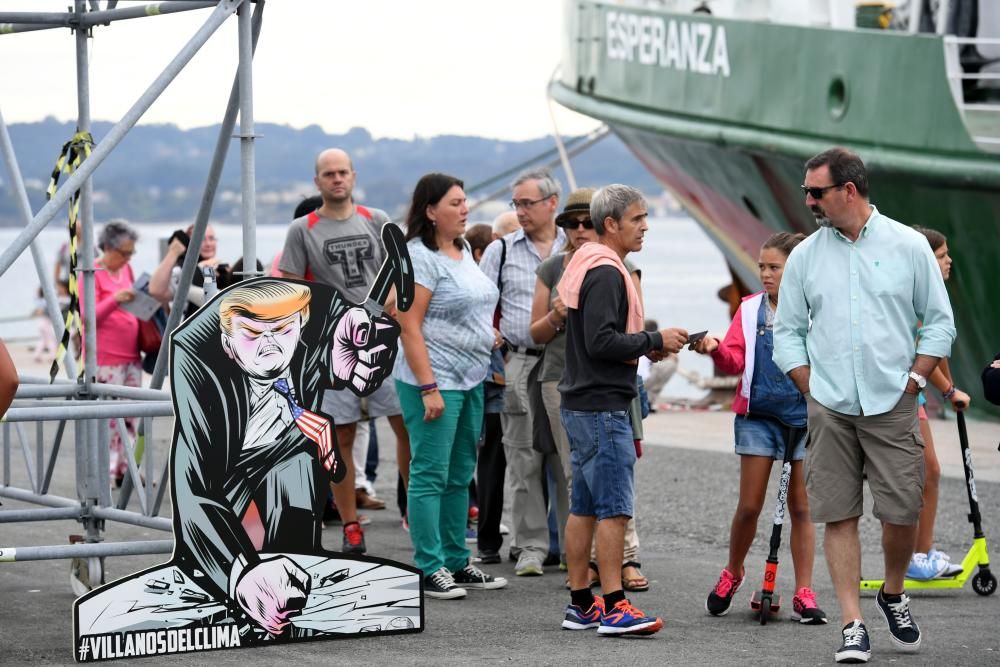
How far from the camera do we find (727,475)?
11508 mm

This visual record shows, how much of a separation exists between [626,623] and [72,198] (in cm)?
305

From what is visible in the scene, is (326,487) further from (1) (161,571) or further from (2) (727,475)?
(2) (727,475)

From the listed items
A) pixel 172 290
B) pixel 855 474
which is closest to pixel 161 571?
pixel 855 474

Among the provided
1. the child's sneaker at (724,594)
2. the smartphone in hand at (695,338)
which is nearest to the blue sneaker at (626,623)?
the child's sneaker at (724,594)

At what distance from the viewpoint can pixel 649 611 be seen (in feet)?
22.7

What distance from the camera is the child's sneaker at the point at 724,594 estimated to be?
6.73 metres

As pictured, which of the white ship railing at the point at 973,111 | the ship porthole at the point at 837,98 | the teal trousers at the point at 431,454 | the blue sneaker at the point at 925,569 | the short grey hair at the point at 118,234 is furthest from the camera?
the ship porthole at the point at 837,98

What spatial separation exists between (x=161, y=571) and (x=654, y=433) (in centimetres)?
916

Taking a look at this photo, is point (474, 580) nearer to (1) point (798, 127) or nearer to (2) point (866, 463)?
(2) point (866, 463)

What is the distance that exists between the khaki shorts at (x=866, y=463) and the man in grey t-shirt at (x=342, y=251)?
2600mm

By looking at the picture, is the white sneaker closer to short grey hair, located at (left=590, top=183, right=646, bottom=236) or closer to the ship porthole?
short grey hair, located at (left=590, top=183, right=646, bottom=236)

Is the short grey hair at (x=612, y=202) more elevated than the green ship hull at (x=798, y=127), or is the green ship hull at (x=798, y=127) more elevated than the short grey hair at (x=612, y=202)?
the green ship hull at (x=798, y=127)

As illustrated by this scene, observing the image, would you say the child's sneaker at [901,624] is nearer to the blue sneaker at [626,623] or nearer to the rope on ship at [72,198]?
the blue sneaker at [626,623]

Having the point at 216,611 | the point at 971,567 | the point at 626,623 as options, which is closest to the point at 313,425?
the point at 216,611
